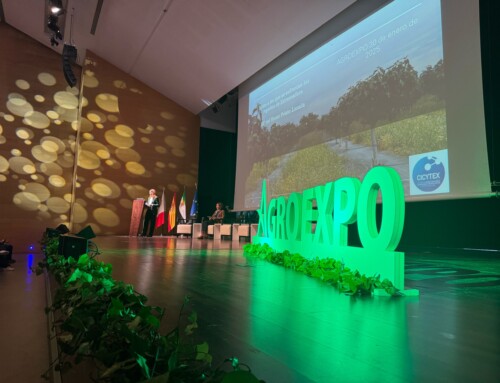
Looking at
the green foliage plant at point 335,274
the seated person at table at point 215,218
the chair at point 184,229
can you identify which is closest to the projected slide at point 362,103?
the seated person at table at point 215,218

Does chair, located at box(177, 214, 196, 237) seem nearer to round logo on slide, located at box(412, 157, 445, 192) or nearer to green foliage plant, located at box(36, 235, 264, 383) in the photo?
round logo on slide, located at box(412, 157, 445, 192)

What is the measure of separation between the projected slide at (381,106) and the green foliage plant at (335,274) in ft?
7.74

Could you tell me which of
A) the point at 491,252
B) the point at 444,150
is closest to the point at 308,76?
the point at 444,150

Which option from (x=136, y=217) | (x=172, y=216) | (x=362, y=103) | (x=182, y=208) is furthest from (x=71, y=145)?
(x=362, y=103)

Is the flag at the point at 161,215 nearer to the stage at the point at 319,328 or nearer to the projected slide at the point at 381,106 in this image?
the projected slide at the point at 381,106

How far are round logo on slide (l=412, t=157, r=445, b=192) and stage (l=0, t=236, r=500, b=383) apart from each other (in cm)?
233

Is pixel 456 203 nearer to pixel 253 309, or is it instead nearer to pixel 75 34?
pixel 253 309

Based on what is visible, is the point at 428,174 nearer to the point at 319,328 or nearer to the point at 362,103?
the point at 362,103

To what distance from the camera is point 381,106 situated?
5426mm

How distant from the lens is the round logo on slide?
4.57m

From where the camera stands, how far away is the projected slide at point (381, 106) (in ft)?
14.6

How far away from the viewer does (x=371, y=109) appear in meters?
5.59

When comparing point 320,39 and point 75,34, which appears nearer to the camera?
point 320,39

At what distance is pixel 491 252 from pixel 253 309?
4955mm
